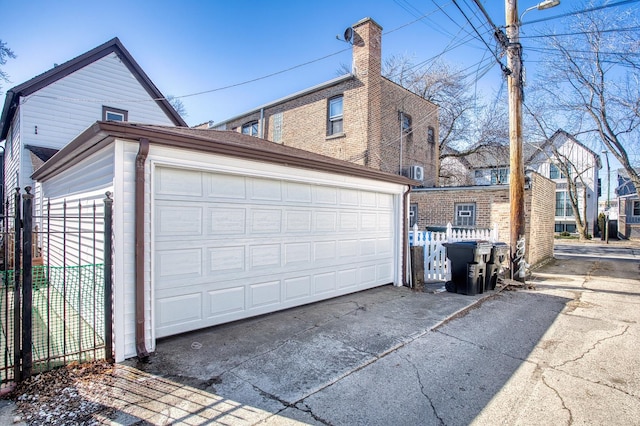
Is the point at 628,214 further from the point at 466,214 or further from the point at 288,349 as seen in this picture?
the point at 288,349

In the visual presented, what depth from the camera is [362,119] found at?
1246cm

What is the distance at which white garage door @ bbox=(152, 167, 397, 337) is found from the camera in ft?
14.6

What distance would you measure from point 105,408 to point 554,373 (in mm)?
4540

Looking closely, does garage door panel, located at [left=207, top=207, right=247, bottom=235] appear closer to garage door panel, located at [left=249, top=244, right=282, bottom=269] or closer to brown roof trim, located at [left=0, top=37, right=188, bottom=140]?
garage door panel, located at [left=249, top=244, right=282, bottom=269]

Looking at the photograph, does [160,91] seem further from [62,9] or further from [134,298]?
[134,298]

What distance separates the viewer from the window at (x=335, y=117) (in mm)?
13398

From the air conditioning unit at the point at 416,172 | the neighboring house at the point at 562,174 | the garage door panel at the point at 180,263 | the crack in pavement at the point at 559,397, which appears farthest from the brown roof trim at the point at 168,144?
the neighboring house at the point at 562,174

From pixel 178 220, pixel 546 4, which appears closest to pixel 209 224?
pixel 178 220

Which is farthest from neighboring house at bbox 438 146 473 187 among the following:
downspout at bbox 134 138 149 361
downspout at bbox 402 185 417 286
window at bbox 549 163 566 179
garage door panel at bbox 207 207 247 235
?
downspout at bbox 134 138 149 361

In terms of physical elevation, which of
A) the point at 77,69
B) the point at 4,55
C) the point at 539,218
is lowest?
the point at 539,218

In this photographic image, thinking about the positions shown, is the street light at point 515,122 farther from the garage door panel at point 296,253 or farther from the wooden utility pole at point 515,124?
the garage door panel at point 296,253

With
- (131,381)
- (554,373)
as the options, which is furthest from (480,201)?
(131,381)

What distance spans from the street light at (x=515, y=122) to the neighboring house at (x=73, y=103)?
462 inches

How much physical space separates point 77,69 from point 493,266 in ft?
45.2
